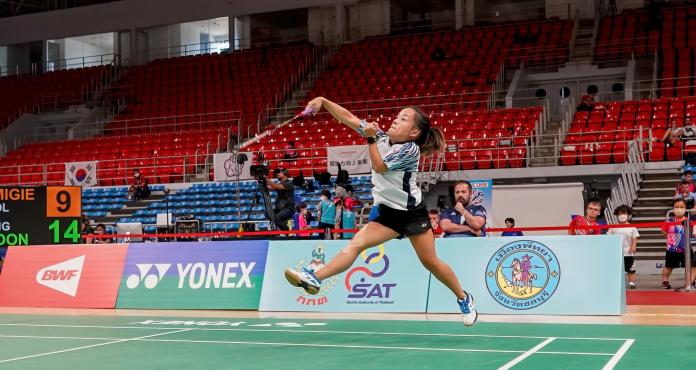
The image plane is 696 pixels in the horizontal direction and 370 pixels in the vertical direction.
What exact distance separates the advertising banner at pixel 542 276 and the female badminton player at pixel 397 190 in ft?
8.74

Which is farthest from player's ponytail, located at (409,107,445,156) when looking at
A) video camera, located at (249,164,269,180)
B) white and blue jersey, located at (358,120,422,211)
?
video camera, located at (249,164,269,180)

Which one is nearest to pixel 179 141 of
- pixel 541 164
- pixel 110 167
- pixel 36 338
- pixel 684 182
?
pixel 110 167

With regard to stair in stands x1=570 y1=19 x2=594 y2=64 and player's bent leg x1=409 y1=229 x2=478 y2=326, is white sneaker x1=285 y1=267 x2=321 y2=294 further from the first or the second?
stair in stands x1=570 y1=19 x2=594 y2=64

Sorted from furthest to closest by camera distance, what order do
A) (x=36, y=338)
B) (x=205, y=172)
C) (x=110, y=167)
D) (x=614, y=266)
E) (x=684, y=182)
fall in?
(x=110, y=167)
(x=205, y=172)
(x=684, y=182)
(x=614, y=266)
(x=36, y=338)

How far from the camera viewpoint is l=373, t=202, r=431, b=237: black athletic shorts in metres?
7.53

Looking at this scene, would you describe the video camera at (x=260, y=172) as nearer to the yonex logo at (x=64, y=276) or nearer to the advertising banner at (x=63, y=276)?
the advertising banner at (x=63, y=276)

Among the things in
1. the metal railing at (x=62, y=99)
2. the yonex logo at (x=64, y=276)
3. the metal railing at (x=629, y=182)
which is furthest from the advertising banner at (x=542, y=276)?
the metal railing at (x=62, y=99)

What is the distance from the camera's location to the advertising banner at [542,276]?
9.80m

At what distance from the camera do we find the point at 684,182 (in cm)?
1772

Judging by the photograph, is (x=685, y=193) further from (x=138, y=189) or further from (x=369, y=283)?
(x=138, y=189)

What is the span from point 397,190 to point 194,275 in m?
5.29

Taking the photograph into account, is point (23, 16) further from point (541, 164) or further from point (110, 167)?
point (541, 164)

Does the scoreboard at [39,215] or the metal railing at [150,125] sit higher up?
the metal railing at [150,125]

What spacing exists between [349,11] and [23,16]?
60.0 feet
